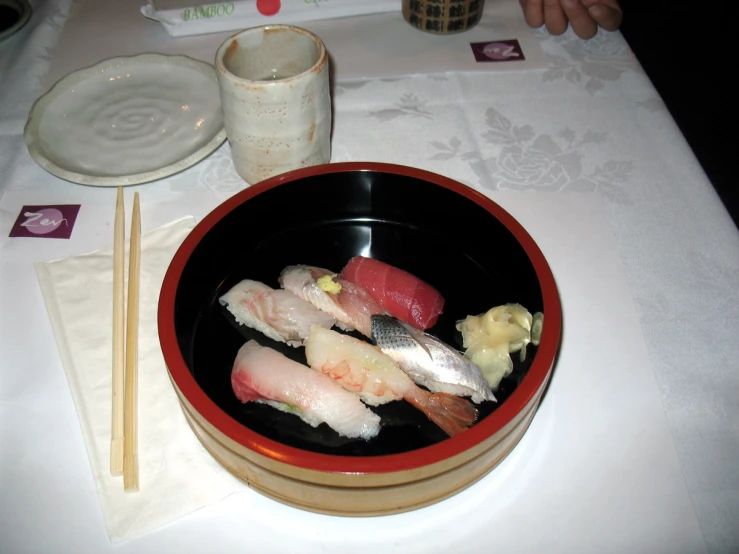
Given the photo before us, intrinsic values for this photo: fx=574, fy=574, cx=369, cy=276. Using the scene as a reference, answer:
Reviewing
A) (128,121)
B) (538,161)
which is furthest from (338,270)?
(128,121)

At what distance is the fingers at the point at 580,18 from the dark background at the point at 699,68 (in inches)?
22.9

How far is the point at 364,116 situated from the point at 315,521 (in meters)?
0.97

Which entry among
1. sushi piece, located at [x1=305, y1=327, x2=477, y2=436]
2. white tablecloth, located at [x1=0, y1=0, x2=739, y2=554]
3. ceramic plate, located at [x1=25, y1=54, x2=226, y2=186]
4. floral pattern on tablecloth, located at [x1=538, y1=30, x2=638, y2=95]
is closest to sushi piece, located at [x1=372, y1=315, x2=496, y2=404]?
sushi piece, located at [x1=305, y1=327, x2=477, y2=436]

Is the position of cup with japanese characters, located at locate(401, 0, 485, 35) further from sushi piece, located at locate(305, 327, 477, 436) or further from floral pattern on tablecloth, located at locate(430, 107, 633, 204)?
sushi piece, located at locate(305, 327, 477, 436)

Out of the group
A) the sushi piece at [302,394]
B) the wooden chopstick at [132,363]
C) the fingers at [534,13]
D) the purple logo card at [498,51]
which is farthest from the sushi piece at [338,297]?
the fingers at [534,13]

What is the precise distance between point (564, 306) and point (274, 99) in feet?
2.13

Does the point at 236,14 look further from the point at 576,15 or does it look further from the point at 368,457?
the point at 368,457

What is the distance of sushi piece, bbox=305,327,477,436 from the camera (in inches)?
33.0

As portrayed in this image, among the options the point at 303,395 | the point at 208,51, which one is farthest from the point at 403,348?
the point at 208,51

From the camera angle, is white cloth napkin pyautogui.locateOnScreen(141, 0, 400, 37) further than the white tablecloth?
Yes

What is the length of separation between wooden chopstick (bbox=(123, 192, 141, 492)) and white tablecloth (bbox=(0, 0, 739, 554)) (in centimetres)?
7

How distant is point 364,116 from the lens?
143 centimetres

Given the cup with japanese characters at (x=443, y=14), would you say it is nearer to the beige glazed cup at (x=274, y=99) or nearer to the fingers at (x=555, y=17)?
the fingers at (x=555, y=17)

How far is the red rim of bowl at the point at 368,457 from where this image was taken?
0.69 m
